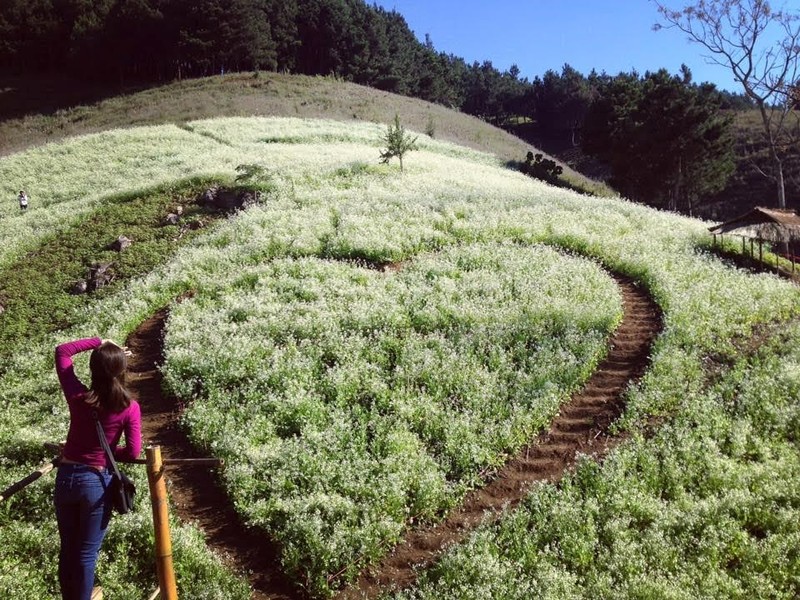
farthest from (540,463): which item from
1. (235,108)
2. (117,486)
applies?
(235,108)

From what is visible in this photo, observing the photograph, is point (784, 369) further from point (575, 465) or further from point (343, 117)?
point (343, 117)

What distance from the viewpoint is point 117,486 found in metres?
6.62

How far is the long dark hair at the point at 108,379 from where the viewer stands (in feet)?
21.8

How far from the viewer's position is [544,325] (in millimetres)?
16141

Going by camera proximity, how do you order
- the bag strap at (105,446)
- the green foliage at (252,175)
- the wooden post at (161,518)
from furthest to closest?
the green foliage at (252,175) → the wooden post at (161,518) → the bag strap at (105,446)

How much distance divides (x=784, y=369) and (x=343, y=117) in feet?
185

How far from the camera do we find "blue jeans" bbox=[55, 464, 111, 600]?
6512 millimetres

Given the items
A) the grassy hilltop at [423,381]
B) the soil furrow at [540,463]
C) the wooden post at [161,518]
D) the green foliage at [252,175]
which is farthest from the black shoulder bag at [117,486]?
the green foliage at [252,175]

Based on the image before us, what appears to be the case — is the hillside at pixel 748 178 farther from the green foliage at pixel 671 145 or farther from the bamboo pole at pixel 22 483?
the bamboo pole at pixel 22 483

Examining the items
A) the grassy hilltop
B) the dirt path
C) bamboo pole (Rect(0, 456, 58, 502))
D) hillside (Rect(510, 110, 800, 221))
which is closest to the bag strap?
bamboo pole (Rect(0, 456, 58, 502))

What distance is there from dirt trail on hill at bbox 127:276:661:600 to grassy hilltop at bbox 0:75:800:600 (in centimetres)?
25

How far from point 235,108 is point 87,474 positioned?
204 feet

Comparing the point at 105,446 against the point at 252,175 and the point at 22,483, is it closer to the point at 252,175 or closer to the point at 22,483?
the point at 22,483

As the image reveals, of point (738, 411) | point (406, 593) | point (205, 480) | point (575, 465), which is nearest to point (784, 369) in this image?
point (738, 411)
